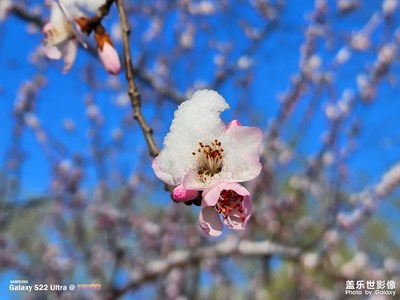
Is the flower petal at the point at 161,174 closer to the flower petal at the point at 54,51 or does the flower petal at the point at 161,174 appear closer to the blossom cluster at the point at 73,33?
the blossom cluster at the point at 73,33

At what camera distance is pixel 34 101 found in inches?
165

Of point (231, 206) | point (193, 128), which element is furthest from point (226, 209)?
point (193, 128)

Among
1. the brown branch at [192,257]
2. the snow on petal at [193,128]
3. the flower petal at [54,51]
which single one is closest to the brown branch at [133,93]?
the snow on petal at [193,128]

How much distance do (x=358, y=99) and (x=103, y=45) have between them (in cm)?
325

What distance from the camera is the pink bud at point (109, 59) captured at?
0.85 m

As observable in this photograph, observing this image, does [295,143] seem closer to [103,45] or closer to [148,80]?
[148,80]

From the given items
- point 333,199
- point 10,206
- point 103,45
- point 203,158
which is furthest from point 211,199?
point 10,206

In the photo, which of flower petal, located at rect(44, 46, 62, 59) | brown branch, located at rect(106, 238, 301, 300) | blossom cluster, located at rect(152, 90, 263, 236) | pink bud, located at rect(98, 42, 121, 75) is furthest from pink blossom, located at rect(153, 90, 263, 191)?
brown branch, located at rect(106, 238, 301, 300)

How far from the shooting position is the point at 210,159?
0.62 meters

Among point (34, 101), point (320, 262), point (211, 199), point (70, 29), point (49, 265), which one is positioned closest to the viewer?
point (211, 199)

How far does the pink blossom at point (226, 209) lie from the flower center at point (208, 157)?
4 cm

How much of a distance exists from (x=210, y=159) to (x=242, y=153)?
5cm

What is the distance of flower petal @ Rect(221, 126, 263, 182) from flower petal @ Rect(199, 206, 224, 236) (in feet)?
0.17

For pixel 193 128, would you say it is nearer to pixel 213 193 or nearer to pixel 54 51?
pixel 213 193
